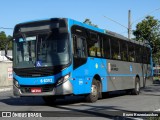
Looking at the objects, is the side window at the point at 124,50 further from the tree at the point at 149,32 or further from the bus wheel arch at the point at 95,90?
the tree at the point at 149,32

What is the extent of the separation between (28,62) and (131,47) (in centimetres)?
948

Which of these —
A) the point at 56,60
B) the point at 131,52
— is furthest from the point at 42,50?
the point at 131,52

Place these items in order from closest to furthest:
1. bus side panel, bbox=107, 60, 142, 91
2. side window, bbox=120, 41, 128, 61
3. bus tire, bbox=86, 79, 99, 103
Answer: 1. bus tire, bbox=86, 79, 99, 103
2. bus side panel, bbox=107, 60, 142, 91
3. side window, bbox=120, 41, 128, 61

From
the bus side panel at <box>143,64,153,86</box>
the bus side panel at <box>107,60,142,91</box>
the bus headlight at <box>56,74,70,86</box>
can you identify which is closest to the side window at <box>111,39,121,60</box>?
the bus side panel at <box>107,60,142,91</box>

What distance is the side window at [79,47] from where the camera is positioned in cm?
1448

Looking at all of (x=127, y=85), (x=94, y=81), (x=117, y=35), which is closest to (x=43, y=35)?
(x=94, y=81)

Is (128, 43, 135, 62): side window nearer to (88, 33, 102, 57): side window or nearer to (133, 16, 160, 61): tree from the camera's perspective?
(88, 33, 102, 57): side window

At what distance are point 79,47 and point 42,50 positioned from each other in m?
1.59

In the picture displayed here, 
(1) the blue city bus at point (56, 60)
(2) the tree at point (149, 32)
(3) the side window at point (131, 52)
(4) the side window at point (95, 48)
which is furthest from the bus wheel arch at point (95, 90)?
(2) the tree at point (149, 32)

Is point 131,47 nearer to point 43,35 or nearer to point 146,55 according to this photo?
point 146,55

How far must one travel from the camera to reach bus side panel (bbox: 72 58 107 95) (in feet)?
47.2

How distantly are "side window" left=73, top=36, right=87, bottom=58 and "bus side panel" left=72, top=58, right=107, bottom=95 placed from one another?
42 centimetres

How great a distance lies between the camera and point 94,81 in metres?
16.1

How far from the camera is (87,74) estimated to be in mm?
15375
